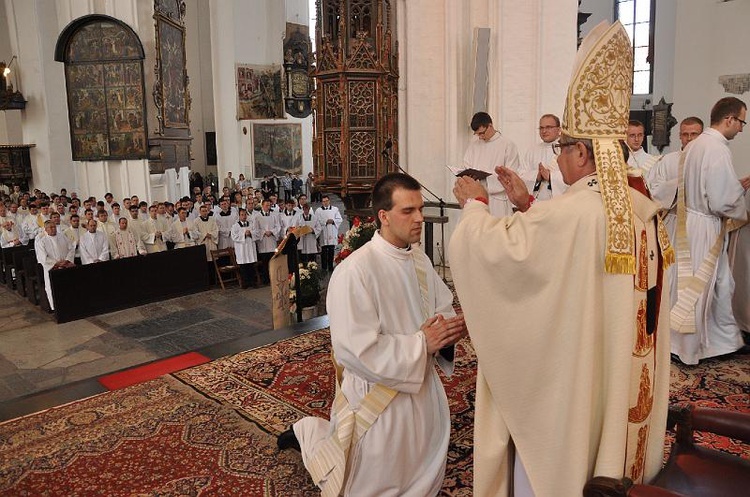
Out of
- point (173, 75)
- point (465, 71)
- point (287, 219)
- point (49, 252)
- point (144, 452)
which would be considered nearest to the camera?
point (144, 452)

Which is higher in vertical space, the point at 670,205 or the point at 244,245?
the point at 670,205

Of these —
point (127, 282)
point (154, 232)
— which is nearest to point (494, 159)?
point (127, 282)

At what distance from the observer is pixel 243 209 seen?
1218 centimetres

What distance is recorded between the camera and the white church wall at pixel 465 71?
9.12 metres

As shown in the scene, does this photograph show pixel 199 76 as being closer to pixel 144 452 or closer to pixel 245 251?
pixel 245 251

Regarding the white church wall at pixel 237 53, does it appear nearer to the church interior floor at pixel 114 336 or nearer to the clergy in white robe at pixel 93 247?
the clergy in white robe at pixel 93 247

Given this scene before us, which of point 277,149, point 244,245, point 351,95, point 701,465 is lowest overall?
point 244,245

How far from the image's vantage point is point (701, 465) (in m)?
2.26

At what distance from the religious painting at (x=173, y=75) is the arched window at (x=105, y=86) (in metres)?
0.89

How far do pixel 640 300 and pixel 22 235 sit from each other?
13.6 metres

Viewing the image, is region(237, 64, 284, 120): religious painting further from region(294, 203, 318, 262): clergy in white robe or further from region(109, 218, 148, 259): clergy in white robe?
region(109, 218, 148, 259): clergy in white robe

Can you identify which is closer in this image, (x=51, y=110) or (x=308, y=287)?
(x=308, y=287)

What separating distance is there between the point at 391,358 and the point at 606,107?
4.74ft

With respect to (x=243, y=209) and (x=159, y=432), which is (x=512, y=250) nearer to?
(x=159, y=432)
